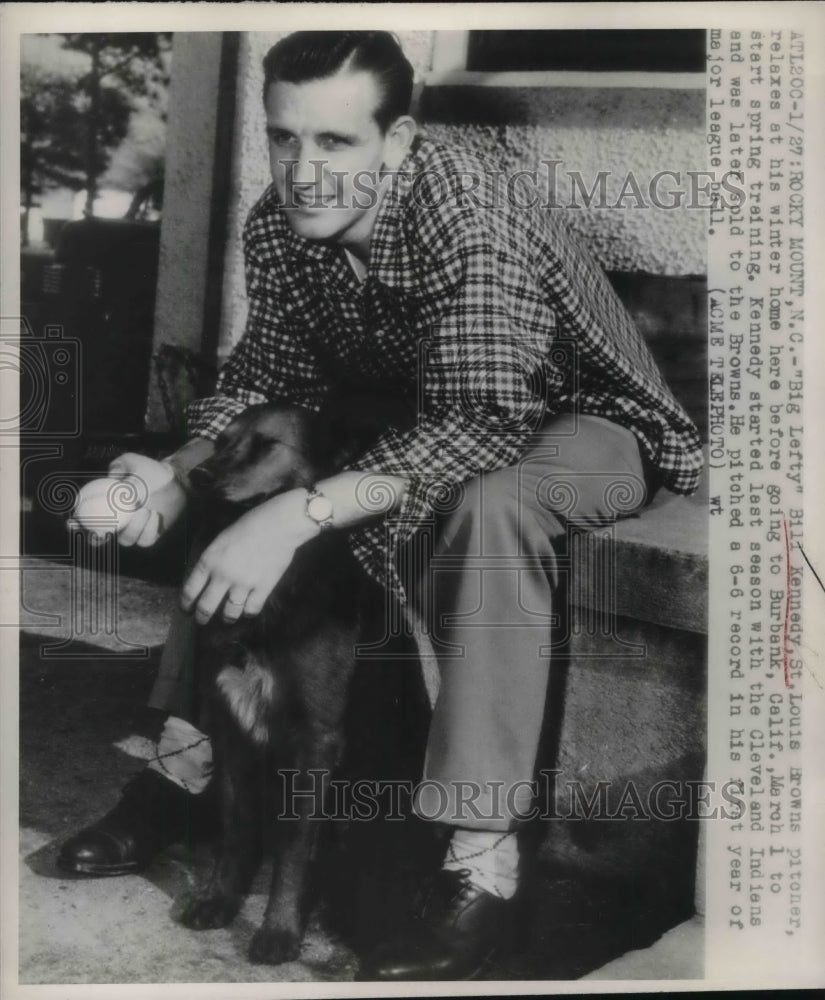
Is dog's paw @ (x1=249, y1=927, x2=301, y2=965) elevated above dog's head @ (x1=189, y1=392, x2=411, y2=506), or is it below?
below

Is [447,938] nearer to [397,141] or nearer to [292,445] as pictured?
[292,445]

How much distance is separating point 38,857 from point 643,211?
120cm

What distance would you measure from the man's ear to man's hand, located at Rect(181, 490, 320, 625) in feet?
1.45

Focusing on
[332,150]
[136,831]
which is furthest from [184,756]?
[332,150]

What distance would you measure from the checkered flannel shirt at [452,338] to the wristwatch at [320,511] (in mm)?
39

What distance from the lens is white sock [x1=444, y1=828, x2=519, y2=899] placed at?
1195mm

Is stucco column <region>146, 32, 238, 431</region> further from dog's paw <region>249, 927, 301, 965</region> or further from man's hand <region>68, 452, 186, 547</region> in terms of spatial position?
dog's paw <region>249, 927, 301, 965</region>

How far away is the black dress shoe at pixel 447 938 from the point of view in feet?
3.91

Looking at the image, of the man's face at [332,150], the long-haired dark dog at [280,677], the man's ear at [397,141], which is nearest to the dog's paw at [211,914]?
the long-haired dark dog at [280,677]

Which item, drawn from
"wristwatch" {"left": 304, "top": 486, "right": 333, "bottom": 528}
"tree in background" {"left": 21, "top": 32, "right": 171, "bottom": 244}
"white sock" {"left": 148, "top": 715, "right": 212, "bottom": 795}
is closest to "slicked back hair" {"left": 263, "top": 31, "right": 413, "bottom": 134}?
"tree in background" {"left": 21, "top": 32, "right": 171, "bottom": 244}

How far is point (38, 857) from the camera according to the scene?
4.24ft

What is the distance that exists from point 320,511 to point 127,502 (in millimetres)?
282

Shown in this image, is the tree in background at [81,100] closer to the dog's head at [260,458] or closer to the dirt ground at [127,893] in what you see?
the dog's head at [260,458]

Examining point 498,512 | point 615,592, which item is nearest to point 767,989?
point 615,592
